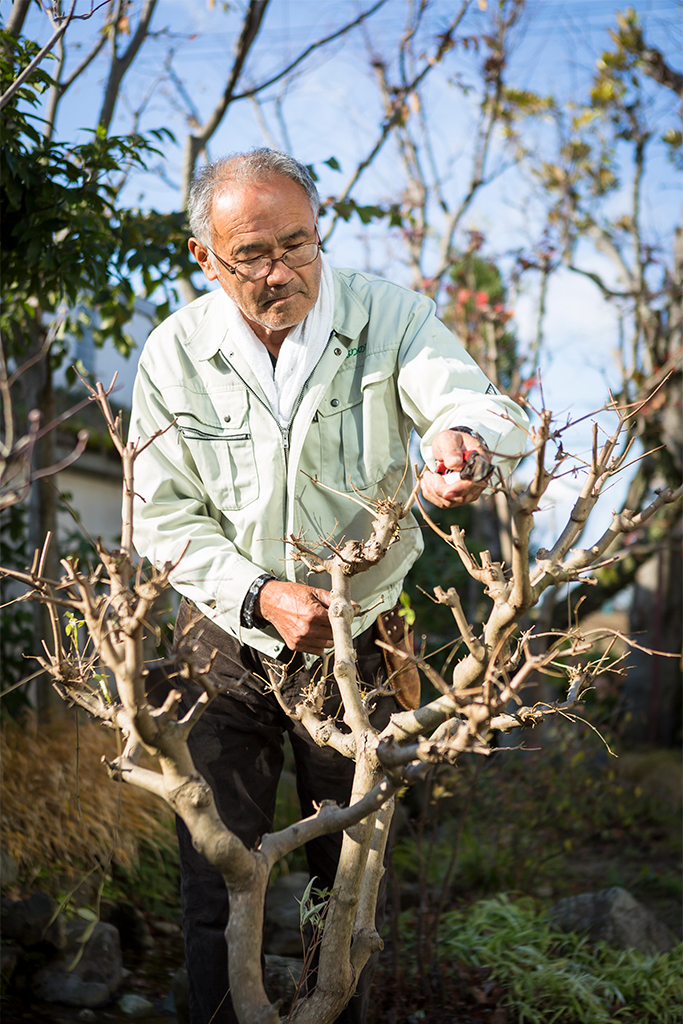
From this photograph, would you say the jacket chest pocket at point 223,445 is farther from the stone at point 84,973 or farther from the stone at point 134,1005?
the stone at point 134,1005

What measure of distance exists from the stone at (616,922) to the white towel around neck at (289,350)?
7.85ft

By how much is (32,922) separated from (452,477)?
225 cm

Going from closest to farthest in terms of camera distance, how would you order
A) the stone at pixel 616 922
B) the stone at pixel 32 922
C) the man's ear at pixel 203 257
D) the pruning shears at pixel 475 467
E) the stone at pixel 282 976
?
the pruning shears at pixel 475 467 → the man's ear at pixel 203 257 → the stone at pixel 282 976 → the stone at pixel 32 922 → the stone at pixel 616 922

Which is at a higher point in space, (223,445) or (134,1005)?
(223,445)

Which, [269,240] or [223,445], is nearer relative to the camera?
[269,240]

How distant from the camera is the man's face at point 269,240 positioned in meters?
1.85

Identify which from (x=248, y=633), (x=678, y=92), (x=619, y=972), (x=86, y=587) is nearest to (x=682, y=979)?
(x=619, y=972)

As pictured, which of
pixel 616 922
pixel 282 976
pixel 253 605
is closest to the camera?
pixel 253 605

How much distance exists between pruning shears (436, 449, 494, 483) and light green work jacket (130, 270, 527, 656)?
45cm

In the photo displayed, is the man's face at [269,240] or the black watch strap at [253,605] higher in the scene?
the man's face at [269,240]

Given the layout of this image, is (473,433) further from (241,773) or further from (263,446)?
(241,773)

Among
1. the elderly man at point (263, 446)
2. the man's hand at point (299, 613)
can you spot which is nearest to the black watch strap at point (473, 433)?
the elderly man at point (263, 446)

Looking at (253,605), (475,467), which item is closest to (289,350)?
(253,605)

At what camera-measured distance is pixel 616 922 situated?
3102 mm
